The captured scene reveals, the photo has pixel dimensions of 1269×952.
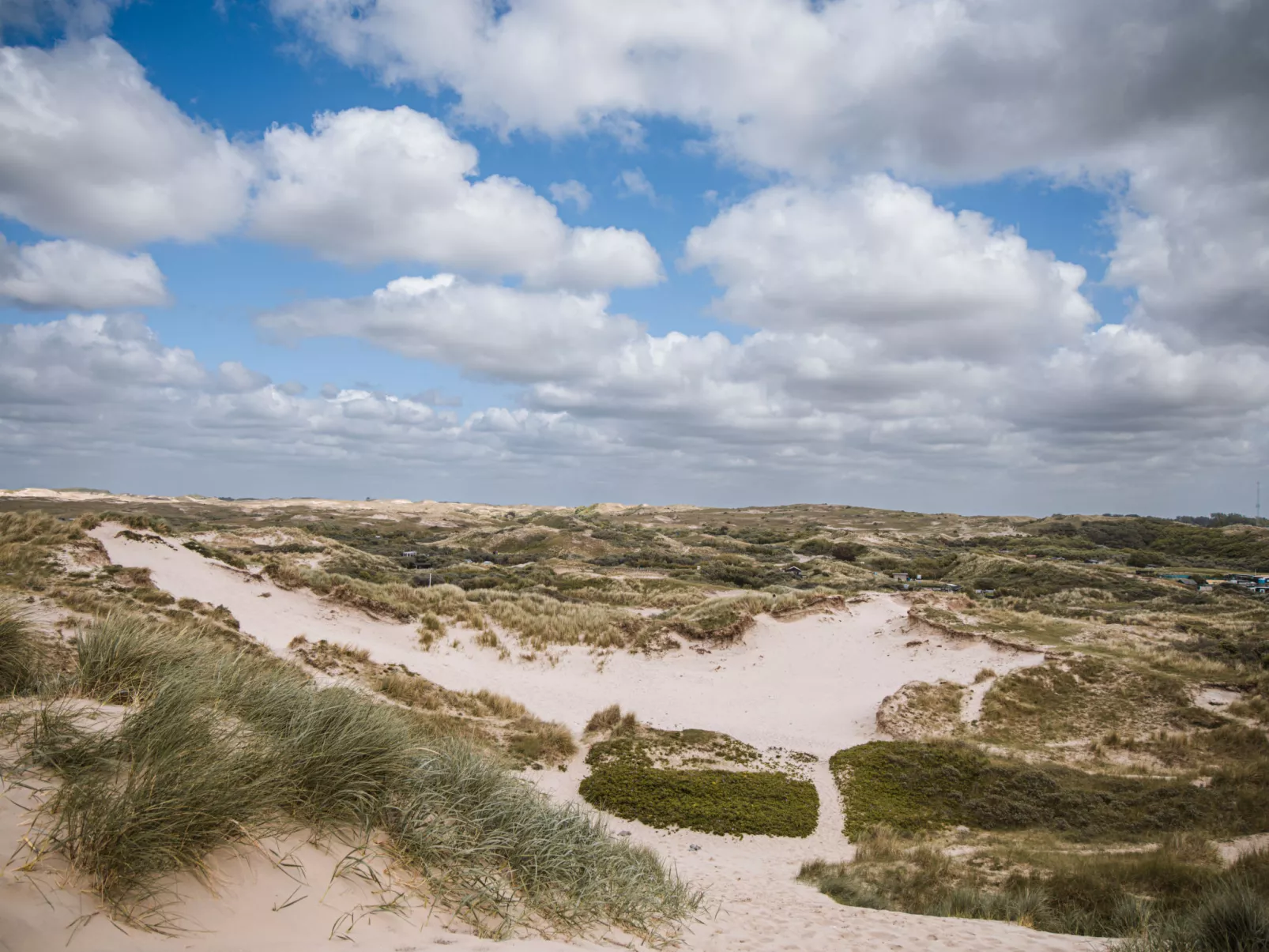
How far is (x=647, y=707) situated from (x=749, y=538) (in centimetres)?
6890

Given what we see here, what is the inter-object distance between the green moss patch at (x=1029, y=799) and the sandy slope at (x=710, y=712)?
3.61ft

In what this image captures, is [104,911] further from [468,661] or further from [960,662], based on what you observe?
[960,662]

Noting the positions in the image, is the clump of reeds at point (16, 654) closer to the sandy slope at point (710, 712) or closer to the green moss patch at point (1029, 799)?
the sandy slope at point (710, 712)

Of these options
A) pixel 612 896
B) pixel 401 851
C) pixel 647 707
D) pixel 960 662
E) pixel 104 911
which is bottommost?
pixel 647 707

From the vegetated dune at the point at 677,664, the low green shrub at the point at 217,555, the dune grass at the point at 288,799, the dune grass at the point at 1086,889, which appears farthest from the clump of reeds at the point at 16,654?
the low green shrub at the point at 217,555

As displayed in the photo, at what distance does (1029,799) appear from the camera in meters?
13.5

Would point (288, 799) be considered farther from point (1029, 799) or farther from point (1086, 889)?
point (1029, 799)

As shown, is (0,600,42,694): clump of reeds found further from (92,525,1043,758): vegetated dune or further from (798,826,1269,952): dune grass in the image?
(92,525,1043,758): vegetated dune

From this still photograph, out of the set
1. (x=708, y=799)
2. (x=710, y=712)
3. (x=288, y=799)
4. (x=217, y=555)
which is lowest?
(x=710, y=712)

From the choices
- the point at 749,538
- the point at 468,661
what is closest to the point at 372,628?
the point at 468,661

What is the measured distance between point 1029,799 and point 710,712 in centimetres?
939

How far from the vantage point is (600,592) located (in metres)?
35.8

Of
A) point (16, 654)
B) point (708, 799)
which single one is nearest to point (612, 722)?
point (708, 799)

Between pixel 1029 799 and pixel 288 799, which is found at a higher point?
pixel 288 799
